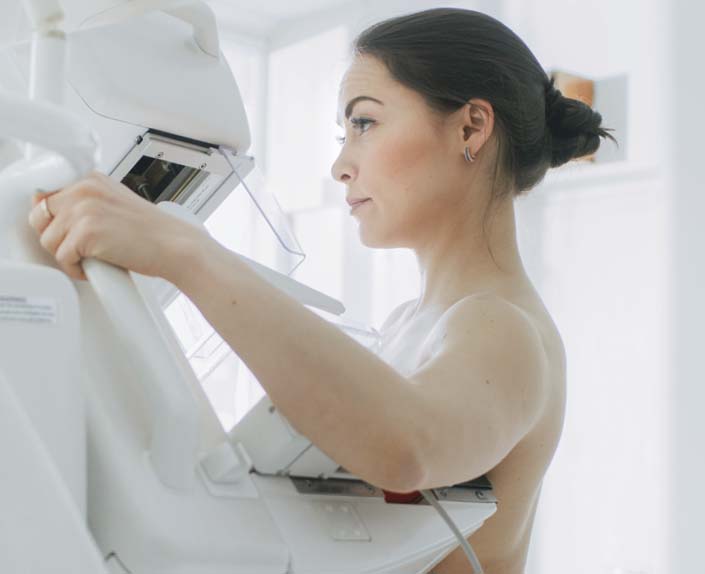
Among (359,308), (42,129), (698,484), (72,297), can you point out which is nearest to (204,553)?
(72,297)

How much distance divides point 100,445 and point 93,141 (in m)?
0.23

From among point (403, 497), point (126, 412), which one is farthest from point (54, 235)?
point (403, 497)

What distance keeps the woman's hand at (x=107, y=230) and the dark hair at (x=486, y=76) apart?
0.55m

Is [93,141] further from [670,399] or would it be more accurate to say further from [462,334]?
[670,399]

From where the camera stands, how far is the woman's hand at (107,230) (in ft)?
2.52

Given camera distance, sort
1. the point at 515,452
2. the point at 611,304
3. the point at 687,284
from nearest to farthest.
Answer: the point at 515,452
the point at 687,284
the point at 611,304

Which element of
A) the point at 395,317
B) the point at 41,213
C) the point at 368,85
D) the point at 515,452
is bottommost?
the point at 515,452

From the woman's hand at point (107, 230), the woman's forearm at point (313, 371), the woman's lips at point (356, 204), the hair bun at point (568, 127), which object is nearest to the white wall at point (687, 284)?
the hair bun at point (568, 127)

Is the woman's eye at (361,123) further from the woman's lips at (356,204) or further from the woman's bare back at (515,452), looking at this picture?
the woman's bare back at (515,452)

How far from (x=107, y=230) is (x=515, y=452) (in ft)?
1.88

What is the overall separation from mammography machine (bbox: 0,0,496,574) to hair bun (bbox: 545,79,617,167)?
50 cm

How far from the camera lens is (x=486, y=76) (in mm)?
1282

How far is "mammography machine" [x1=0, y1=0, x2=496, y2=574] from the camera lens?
2.10 feet

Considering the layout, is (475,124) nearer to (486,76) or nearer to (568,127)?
(486,76)
